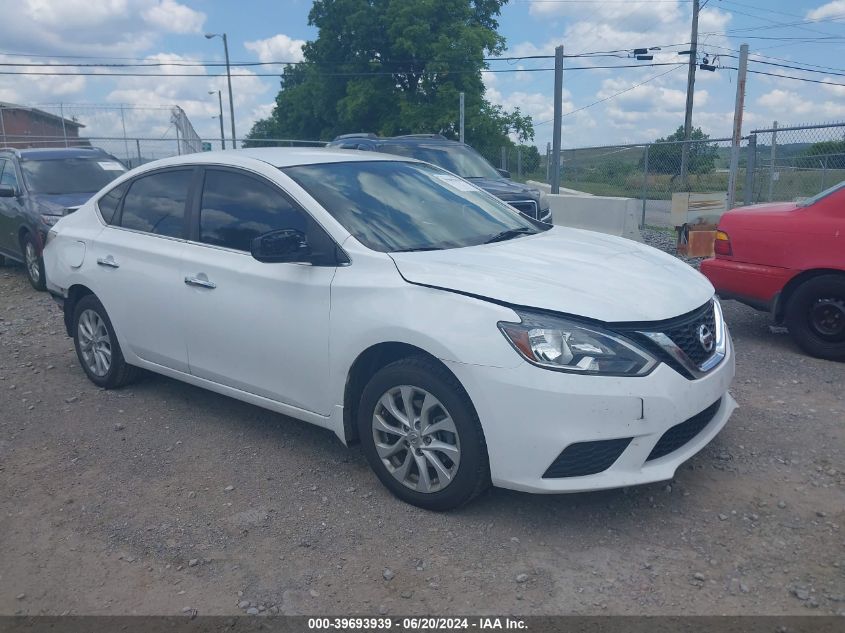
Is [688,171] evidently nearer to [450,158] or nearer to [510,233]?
[450,158]

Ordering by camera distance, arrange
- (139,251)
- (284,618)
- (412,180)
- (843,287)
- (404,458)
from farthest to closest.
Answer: (843,287), (139,251), (412,180), (404,458), (284,618)

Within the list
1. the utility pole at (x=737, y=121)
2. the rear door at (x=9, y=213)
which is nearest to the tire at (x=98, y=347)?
the rear door at (x=9, y=213)

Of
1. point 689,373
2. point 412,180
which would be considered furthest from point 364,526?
point 412,180

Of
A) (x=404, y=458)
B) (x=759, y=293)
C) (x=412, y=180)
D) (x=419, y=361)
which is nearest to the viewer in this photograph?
(x=419, y=361)

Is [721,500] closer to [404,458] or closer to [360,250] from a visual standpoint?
[404,458]

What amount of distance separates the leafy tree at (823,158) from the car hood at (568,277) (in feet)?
25.5

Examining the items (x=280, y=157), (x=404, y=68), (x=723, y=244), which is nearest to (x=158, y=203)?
(x=280, y=157)

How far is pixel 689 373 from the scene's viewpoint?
3424mm

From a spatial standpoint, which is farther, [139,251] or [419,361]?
[139,251]

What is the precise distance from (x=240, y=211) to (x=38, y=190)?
663cm

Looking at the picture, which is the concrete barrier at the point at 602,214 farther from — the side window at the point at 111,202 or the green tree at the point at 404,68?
the green tree at the point at 404,68

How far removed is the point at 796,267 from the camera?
5.94 metres

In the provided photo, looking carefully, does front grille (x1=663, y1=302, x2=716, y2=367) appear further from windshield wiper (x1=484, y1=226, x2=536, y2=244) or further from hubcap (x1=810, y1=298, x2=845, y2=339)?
hubcap (x1=810, y1=298, x2=845, y2=339)

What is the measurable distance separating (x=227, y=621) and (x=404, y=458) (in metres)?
1.17
